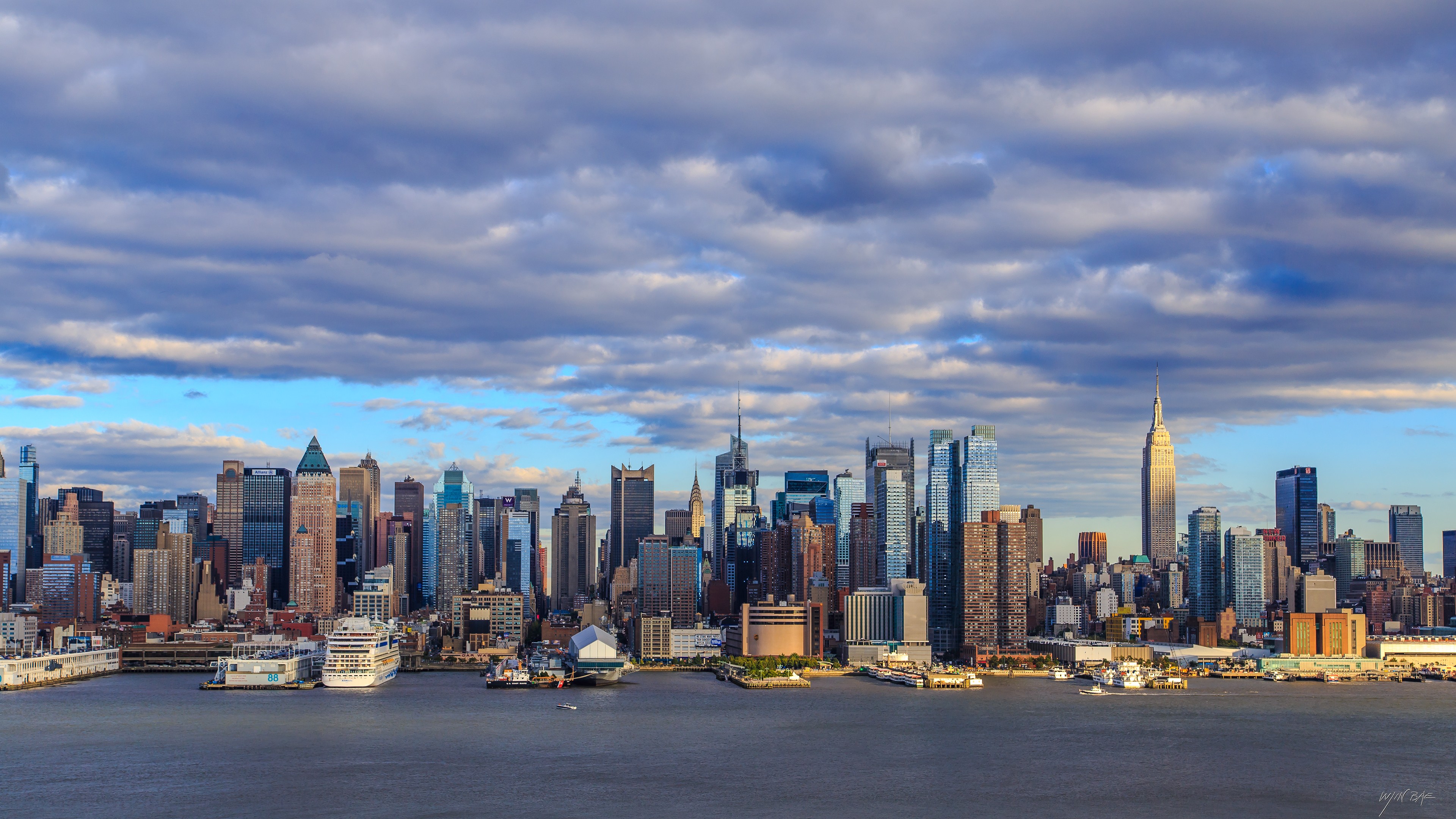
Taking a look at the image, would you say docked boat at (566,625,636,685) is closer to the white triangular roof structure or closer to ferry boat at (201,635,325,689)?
the white triangular roof structure

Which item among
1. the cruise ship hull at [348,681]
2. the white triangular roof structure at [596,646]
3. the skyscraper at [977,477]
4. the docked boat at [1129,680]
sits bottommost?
the docked boat at [1129,680]

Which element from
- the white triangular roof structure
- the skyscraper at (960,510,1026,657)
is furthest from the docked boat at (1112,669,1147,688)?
the white triangular roof structure

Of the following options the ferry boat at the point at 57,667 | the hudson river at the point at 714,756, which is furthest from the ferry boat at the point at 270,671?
the ferry boat at the point at 57,667

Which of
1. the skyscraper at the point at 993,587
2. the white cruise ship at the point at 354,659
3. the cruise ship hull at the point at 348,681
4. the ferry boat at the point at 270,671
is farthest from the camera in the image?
the skyscraper at the point at 993,587

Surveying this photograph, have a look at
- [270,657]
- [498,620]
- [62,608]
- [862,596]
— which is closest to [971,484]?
[862,596]

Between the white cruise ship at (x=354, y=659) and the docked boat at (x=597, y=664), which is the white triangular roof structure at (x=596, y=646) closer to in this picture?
the docked boat at (x=597, y=664)

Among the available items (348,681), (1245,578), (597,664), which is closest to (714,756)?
(597,664)

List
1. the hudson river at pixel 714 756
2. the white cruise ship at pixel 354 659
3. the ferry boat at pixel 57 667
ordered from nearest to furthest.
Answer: the hudson river at pixel 714 756, the ferry boat at pixel 57 667, the white cruise ship at pixel 354 659
